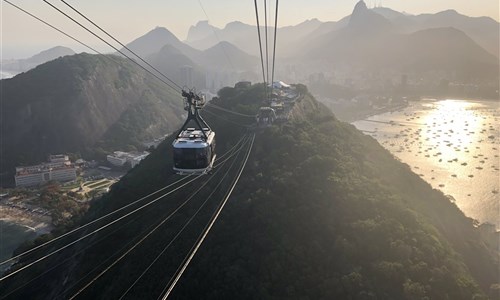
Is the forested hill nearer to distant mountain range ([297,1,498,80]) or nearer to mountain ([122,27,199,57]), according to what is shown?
distant mountain range ([297,1,498,80])

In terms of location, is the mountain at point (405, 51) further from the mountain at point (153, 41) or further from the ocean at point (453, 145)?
the mountain at point (153, 41)

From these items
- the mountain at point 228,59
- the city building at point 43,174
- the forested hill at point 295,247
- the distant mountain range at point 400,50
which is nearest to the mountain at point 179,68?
the mountain at point 228,59

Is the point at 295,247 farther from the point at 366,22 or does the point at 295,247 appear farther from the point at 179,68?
the point at 366,22

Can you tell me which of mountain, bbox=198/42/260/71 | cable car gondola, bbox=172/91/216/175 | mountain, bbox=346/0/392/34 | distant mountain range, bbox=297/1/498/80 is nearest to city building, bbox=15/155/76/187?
cable car gondola, bbox=172/91/216/175

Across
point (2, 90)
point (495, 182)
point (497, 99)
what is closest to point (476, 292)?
point (495, 182)

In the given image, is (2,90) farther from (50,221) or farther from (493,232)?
(493,232)

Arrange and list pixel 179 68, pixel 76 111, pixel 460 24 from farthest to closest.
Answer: pixel 460 24, pixel 179 68, pixel 76 111

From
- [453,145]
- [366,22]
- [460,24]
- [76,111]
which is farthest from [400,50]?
[76,111]
